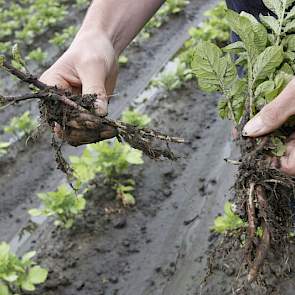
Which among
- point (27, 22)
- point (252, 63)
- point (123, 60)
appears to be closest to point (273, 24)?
point (252, 63)

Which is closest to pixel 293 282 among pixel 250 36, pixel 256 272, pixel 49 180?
pixel 256 272

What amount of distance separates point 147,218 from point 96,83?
1.78 metres

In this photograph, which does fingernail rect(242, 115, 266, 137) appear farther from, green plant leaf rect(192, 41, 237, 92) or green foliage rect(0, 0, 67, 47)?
green foliage rect(0, 0, 67, 47)

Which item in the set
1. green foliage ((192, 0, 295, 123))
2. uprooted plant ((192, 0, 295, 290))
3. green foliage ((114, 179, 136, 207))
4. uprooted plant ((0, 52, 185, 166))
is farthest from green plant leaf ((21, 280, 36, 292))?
green foliage ((192, 0, 295, 123))

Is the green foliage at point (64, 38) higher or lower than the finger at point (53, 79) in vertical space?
lower

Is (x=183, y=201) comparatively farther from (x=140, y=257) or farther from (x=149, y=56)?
(x=149, y=56)

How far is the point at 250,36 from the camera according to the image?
5.88ft

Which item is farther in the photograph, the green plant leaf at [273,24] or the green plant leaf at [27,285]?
the green plant leaf at [27,285]

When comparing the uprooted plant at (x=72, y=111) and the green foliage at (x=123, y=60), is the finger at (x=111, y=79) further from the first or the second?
the green foliage at (x=123, y=60)

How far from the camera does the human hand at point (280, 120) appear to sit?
155 centimetres

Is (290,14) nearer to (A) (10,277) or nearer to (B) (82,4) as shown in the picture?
(A) (10,277)

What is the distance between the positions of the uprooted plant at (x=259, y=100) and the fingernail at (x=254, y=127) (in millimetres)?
97

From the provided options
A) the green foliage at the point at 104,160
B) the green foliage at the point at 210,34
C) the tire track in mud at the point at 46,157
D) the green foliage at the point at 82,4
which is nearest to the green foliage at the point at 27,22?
the green foliage at the point at 82,4

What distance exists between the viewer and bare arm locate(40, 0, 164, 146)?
6.31 ft
